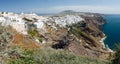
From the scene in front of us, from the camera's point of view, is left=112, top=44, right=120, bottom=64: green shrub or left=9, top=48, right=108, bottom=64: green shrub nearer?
left=9, top=48, right=108, bottom=64: green shrub

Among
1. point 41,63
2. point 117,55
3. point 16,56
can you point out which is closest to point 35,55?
point 41,63

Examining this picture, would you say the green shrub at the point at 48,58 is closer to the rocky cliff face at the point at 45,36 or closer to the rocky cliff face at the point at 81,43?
the rocky cliff face at the point at 45,36

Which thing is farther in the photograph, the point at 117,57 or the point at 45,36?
the point at 45,36

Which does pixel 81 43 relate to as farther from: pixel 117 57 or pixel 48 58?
pixel 48 58

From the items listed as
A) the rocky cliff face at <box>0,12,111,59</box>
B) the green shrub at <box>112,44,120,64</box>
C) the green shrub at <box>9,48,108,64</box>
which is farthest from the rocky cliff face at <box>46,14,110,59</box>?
the green shrub at <box>9,48,108,64</box>

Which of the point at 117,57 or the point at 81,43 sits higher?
the point at 117,57

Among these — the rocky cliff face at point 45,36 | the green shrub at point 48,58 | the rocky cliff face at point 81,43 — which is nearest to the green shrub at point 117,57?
the green shrub at point 48,58

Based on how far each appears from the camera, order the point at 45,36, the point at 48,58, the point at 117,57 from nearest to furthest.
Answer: the point at 48,58 → the point at 117,57 → the point at 45,36

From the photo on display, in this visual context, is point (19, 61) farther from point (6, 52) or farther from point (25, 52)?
point (6, 52)

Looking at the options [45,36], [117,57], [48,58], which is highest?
[48,58]

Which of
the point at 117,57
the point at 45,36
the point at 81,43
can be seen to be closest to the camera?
the point at 117,57

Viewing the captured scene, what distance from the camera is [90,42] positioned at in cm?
11381

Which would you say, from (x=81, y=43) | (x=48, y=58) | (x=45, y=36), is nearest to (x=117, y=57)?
(x=48, y=58)

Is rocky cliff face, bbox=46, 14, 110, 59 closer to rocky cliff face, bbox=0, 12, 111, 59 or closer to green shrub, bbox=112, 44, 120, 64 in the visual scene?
rocky cliff face, bbox=0, 12, 111, 59
